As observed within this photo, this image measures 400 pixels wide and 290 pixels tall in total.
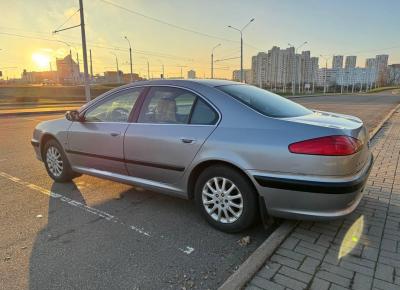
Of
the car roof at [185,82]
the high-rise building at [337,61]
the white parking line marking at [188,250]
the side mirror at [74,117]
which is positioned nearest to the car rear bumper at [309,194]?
the white parking line marking at [188,250]

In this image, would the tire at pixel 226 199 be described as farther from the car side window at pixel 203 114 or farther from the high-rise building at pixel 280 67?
the high-rise building at pixel 280 67

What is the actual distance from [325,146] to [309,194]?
45 cm

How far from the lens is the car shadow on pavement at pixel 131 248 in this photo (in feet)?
8.79

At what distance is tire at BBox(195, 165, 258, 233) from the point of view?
10.6 feet

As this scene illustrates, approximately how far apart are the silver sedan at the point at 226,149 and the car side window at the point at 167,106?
0.04 ft

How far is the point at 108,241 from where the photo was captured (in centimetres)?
332

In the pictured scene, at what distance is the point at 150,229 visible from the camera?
11.8 ft

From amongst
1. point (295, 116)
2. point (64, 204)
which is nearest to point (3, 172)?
point (64, 204)

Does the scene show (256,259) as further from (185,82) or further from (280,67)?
(280,67)

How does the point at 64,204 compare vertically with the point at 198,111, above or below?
below

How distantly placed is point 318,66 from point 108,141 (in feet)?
381

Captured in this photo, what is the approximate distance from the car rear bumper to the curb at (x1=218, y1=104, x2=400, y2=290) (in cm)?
25

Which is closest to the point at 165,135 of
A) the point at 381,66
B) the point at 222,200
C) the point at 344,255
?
the point at 222,200

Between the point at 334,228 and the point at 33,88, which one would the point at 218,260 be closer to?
the point at 334,228
